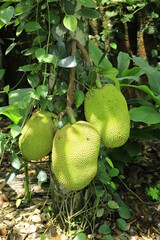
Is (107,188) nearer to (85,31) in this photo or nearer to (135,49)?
(85,31)

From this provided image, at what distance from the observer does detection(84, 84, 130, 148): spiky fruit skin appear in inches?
34.1

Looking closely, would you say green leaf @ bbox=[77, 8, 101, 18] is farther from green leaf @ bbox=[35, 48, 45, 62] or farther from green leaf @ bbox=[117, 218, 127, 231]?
green leaf @ bbox=[117, 218, 127, 231]

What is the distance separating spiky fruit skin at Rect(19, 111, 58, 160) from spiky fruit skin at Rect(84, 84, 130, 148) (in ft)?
0.39

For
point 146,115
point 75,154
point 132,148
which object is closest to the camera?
point 75,154

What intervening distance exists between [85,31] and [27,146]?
0.45 meters

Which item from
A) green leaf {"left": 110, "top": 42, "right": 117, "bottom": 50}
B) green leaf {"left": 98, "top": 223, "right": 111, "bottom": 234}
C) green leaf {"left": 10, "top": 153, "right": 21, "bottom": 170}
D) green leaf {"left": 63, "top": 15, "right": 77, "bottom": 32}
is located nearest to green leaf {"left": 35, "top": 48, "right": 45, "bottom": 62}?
green leaf {"left": 63, "top": 15, "right": 77, "bottom": 32}

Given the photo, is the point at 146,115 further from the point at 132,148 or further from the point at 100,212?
the point at 100,212

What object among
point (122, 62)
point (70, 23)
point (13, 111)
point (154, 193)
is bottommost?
point (154, 193)

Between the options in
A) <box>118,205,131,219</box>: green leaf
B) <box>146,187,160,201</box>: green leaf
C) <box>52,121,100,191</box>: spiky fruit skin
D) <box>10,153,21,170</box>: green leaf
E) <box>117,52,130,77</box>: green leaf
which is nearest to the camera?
<box>52,121,100,191</box>: spiky fruit skin

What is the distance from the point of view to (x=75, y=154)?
30.5 inches

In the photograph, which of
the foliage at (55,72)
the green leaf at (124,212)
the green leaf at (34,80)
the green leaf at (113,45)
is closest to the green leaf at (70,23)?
the foliage at (55,72)

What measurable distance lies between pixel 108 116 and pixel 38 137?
0.67 ft

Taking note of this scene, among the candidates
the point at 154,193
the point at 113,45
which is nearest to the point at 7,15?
the point at 154,193

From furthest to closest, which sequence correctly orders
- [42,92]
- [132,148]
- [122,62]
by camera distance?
1. [122,62]
2. [132,148]
3. [42,92]
